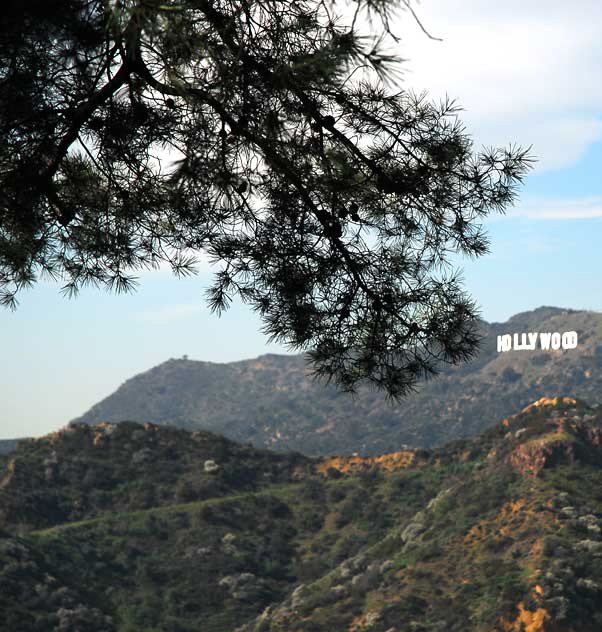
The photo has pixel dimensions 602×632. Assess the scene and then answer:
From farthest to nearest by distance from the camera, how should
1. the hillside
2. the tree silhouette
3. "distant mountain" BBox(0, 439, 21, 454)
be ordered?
"distant mountain" BBox(0, 439, 21, 454) < the hillside < the tree silhouette

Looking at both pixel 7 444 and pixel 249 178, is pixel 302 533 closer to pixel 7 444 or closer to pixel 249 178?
pixel 249 178

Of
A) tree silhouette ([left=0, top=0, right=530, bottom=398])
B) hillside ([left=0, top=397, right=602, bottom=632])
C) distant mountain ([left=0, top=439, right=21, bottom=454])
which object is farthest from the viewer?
distant mountain ([left=0, top=439, right=21, bottom=454])

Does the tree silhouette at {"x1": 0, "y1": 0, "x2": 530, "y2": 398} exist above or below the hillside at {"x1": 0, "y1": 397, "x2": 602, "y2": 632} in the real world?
above

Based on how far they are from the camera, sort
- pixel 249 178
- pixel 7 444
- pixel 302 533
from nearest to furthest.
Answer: pixel 249 178
pixel 302 533
pixel 7 444

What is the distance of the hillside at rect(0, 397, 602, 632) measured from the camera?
159ft

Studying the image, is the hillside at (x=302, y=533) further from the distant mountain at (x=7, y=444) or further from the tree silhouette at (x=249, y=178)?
the distant mountain at (x=7, y=444)

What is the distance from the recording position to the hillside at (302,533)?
48.3 meters

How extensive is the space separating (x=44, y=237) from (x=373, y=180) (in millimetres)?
4385

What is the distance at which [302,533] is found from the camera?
70.9 metres

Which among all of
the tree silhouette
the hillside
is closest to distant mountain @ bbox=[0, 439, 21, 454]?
the hillside

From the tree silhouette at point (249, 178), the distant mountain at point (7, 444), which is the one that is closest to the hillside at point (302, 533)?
the tree silhouette at point (249, 178)

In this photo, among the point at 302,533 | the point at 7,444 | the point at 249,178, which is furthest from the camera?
the point at 7,444

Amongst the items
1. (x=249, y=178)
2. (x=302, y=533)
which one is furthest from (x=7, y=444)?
(x=249, y=178)

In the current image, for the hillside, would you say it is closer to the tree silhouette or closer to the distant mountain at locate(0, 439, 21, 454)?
the tree silhouette
